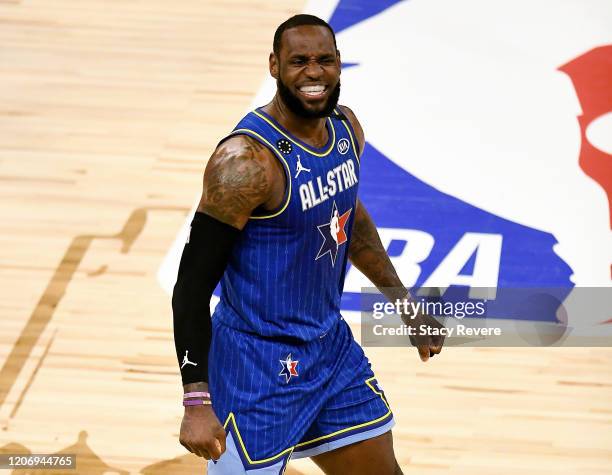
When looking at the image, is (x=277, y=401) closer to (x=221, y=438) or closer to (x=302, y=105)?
(x=221, y=438)

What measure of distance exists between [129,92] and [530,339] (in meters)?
3.51

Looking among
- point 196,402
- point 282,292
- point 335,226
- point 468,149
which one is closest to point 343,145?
point 335,226

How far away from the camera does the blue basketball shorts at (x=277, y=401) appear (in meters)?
3.66

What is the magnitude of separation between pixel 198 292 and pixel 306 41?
0.81 m

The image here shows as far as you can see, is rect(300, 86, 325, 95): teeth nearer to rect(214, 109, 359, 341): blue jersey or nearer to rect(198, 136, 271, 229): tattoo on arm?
rect(214, 109, 359, 341): blue jersey

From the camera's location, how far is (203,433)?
3338 millimetres

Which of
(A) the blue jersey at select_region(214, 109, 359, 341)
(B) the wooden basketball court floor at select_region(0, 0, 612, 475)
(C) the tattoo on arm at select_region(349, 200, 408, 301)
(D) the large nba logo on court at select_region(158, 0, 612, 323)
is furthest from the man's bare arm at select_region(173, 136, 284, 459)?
(D) the large nba logo on court at select_region(158, 0, 612, 323)

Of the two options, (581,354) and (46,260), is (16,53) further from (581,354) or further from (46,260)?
(581,354)

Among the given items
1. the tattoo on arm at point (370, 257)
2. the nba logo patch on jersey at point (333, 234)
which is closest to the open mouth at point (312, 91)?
the nba logo patch on jersey at point (333, 234)

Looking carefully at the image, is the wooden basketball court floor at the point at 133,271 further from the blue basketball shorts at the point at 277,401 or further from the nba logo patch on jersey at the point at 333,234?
the nba logo patch on jersey at the point at 333,234

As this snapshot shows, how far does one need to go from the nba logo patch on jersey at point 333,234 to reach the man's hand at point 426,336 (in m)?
0.47

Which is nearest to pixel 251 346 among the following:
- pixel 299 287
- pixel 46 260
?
pixel 299 287

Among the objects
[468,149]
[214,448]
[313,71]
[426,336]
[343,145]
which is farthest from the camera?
[468,149]

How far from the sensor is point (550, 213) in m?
6.83
